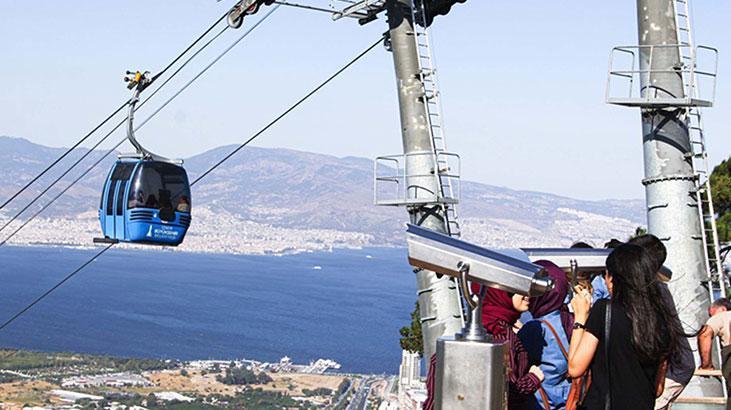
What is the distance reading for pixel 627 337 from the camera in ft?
11.0

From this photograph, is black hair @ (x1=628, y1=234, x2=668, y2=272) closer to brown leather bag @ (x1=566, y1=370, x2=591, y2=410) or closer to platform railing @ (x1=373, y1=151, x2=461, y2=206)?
brown leather bag @ (x1=566, y1=370, x2=591, y2=410)

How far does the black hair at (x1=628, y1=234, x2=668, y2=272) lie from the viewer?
341 centimetres

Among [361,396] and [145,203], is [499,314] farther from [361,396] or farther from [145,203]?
[361,396]

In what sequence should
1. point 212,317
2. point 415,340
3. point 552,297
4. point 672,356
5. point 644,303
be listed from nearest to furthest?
point 644,303
point 672,356
point 552,297
point 415,340
point 212,317

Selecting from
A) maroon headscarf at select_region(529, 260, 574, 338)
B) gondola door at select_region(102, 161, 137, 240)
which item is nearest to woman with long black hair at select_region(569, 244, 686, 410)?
maroon headscarf at select_region(529, 260, 574, 338)

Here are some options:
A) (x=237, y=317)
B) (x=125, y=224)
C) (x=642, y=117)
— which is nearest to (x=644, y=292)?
(x=642, y=117)

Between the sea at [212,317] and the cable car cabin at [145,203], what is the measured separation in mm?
77264

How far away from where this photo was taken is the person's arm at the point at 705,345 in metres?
5.55

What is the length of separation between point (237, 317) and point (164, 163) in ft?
392

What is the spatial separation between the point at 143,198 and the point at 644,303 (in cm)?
1112

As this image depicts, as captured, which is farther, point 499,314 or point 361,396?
point 361,396

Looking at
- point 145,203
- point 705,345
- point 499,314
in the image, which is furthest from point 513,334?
point 145,203

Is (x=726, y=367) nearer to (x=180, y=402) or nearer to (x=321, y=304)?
(x=180, y=402)

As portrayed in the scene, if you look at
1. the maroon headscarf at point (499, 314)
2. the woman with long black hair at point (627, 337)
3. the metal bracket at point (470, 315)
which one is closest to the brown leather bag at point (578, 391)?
the woman with long black hair at point (627, 337)
